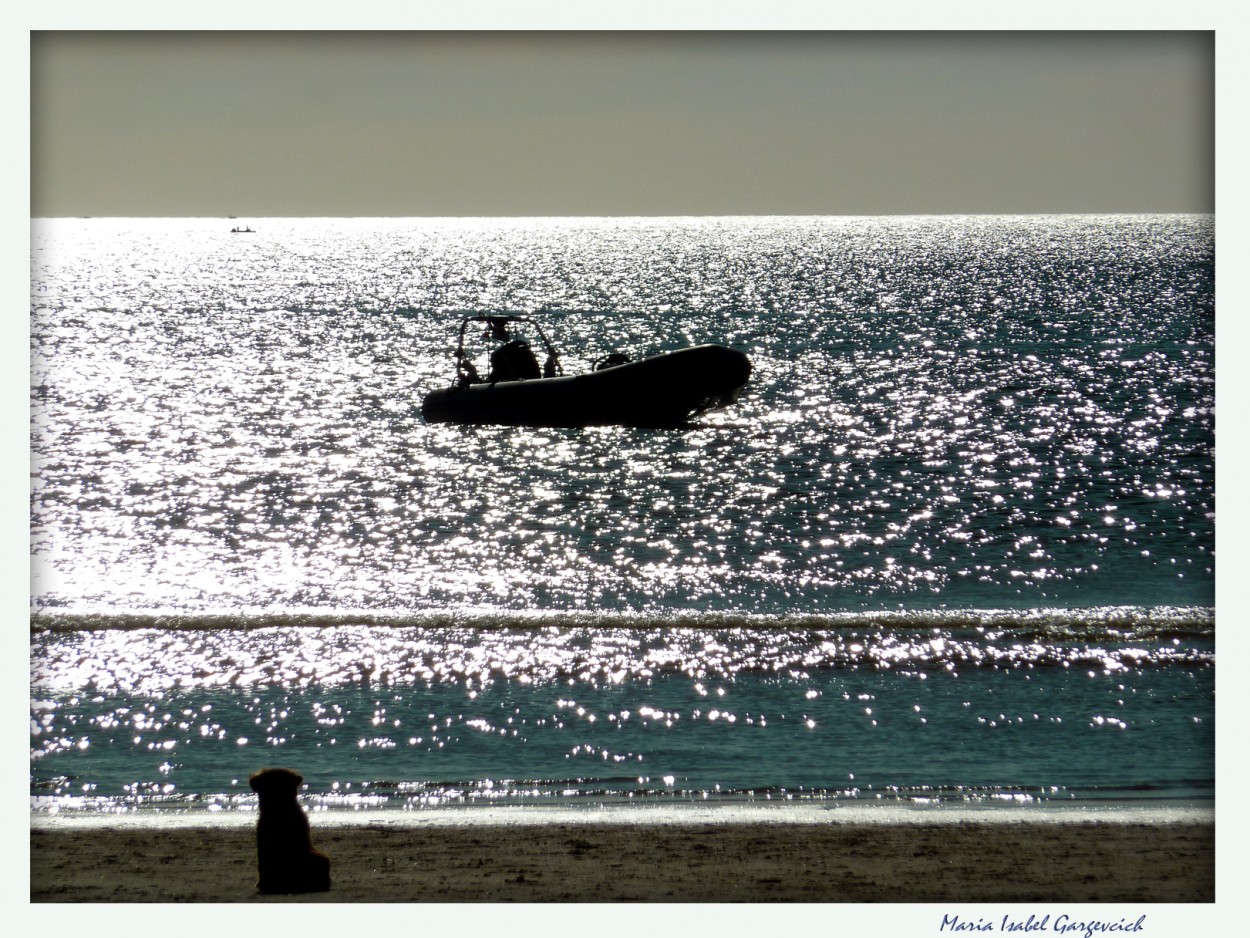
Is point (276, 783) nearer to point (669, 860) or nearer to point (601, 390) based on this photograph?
point (669, 860)

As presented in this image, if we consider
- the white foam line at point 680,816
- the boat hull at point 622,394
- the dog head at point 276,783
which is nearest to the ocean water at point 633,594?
the white foam line at point 680,816

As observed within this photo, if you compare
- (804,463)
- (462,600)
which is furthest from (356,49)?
(804,463)

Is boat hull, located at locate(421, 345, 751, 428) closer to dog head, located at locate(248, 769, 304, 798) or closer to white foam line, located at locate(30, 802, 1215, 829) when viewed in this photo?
white foam line, located at locate(30, 802, 1215, 829)

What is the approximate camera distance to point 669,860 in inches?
338

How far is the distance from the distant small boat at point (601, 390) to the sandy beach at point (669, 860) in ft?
75.8

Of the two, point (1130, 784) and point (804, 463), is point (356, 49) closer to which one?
point (1130, 784)

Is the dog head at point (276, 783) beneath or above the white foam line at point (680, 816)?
above

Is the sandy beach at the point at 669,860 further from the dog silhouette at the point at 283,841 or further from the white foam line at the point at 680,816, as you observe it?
the dog silhouette at the point at 283,841

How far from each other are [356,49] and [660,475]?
23066 millimetres

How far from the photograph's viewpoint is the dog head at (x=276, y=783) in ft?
Result: 24.3

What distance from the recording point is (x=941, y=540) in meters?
23.2

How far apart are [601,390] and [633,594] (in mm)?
15343

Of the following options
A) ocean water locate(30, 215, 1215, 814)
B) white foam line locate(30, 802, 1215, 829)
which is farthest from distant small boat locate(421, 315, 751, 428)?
white foam line locate(30, 802, 1215, 829)
